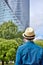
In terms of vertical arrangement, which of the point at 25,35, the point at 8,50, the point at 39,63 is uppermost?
the point at 25,35

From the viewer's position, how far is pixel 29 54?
17.9 ft

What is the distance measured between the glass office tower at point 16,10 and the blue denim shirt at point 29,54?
344ft

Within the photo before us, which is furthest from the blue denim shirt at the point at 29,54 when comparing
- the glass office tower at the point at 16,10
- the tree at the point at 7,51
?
the glass office tower at the point at 16,10

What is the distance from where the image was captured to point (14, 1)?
118 m

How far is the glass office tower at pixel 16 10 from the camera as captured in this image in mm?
111438

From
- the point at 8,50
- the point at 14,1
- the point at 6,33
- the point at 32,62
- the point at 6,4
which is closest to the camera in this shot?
the point at 32,62

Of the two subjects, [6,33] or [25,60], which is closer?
[25,60]

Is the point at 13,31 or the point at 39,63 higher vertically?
the point at 39,63

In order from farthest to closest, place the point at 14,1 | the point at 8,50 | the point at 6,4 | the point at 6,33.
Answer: the point at 14,1 → the point at 6,4 → the point at 6,33 → the point at 8,50

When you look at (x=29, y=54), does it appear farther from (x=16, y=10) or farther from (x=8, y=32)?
(x=16, y=10)

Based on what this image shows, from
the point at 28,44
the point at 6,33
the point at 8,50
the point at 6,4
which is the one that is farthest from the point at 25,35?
the point at 6,4

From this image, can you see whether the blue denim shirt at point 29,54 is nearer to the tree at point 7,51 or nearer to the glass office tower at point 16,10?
the tree at point 7,51

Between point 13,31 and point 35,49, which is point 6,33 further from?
point 35,49

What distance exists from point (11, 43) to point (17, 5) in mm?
73966
